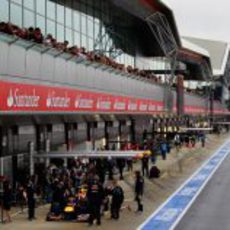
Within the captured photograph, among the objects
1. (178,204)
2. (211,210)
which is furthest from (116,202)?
(178,204)

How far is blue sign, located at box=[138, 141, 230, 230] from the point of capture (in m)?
23.9

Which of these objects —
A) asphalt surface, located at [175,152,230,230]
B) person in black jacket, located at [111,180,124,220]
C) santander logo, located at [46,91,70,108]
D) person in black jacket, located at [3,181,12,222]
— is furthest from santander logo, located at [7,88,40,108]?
asphalt surface, located at [175,152,230,230]

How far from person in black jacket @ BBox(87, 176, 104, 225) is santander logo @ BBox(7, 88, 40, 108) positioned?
3.09 meters

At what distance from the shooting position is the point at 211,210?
89.8 feet

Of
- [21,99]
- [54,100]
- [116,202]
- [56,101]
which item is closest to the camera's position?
[21,99]

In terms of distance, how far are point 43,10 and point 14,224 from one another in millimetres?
13639

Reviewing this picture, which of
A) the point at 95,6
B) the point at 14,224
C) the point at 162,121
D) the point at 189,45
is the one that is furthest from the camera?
the point at 189,45

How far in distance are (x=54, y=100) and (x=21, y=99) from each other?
3482mm

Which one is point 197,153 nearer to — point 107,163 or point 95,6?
point 95,6

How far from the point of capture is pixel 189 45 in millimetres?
80062

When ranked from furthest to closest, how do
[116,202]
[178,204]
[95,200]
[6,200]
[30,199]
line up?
[178,204]
[116,202]
[6,200]
[30,199]
[95,200]

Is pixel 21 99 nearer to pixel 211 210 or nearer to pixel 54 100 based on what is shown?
pixel 54 100

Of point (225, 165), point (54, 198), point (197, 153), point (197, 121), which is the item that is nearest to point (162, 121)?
point (197, 153)

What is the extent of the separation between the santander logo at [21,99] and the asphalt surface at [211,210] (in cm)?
593
